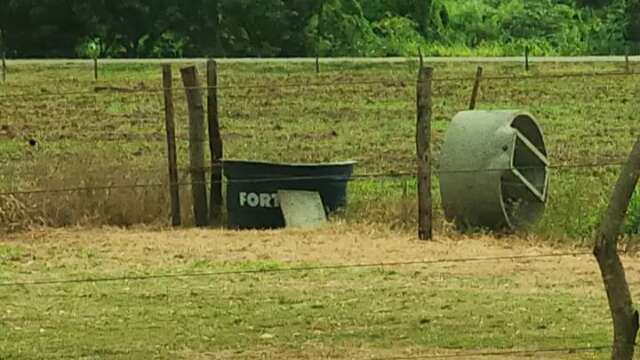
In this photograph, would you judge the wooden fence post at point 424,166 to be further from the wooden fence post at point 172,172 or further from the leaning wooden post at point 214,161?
the wooden fence post at point 172,172

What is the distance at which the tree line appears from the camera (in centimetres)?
4600

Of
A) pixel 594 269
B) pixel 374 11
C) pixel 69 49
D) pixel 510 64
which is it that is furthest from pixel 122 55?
pixel 594 269

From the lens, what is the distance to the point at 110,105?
2873cm

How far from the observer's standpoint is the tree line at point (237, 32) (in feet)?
151

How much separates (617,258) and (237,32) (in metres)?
41.6

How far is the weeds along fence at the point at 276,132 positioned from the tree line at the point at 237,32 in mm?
6771

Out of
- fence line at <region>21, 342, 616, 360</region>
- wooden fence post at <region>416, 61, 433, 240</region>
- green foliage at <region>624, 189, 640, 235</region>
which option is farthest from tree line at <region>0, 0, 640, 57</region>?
fence line at <region>21, 342, 616, 360</region>

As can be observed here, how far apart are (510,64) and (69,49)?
46.9 ft

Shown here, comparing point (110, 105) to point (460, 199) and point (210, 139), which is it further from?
point (460, 199)

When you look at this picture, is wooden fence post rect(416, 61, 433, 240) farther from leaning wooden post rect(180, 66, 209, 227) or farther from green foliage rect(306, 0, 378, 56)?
green foliage rect(306, 0, 378, 56)

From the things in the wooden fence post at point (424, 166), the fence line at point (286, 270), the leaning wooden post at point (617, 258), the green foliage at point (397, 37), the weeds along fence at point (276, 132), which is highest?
the leaning wooden post at point (617, 258)

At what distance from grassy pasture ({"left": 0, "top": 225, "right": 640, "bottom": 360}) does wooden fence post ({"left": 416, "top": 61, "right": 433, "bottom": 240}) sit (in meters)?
0.22

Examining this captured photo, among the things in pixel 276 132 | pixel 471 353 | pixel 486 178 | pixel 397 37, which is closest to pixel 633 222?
pixel 486 178

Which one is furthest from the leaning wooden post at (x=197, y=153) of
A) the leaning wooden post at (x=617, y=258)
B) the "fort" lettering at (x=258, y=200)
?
the leaning wooden post at (x=617, y=258)
